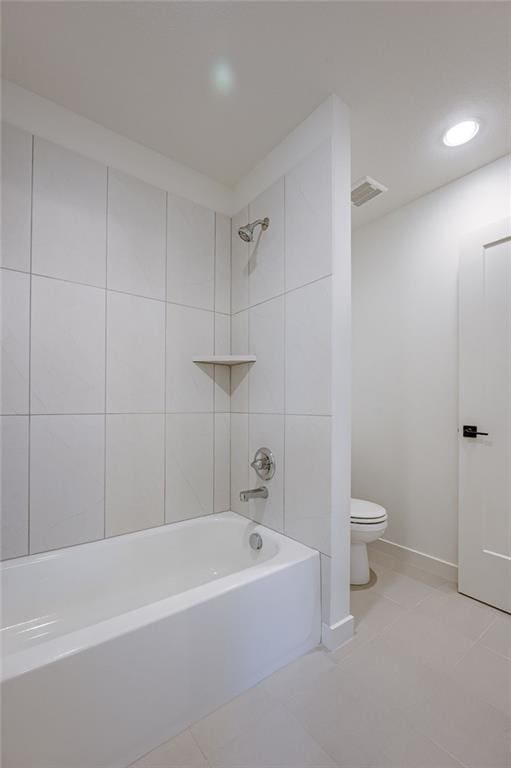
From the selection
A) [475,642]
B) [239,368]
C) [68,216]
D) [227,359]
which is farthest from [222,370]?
[475,642]

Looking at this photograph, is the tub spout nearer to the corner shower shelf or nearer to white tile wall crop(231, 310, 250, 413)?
white tile wall crop(231, 310, 250, 413)

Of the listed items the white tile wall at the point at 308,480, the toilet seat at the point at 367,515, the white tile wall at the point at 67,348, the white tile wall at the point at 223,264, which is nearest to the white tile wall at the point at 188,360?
the white tile wall at the point at 223,264

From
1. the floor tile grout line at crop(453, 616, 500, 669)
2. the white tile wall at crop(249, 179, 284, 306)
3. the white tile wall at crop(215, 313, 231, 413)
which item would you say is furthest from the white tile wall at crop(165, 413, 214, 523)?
the floor tile grout line at crop(453, 616, 500, 669)

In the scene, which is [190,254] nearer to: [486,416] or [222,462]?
[222,462]

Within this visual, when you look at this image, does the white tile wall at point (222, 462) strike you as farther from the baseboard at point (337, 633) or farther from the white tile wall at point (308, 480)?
the baseboard at point (337, 633)

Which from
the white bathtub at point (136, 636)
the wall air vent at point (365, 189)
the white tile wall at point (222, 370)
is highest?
the wall air vent at point (365, 189)

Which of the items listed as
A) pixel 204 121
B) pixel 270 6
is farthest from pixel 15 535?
pixel 270 6

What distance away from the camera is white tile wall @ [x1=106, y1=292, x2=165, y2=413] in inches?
72.0

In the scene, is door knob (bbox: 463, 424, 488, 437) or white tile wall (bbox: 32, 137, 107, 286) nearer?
white tile wall (bbox: 32, 137, 107, 286)

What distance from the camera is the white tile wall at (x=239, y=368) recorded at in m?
2.17

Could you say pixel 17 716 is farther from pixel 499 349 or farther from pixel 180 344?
pixel 499 349

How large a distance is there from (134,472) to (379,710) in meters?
1.44

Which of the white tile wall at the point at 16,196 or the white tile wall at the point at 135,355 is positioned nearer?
the white tile wall at the point at 16,196

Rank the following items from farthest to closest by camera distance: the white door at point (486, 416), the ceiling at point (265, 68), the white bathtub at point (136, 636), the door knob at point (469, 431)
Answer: the door knob at point (469, 431)
the white door at point (486, 416)
the ceiling at point (265, 68)
the white bathtub at point (136, 636)
